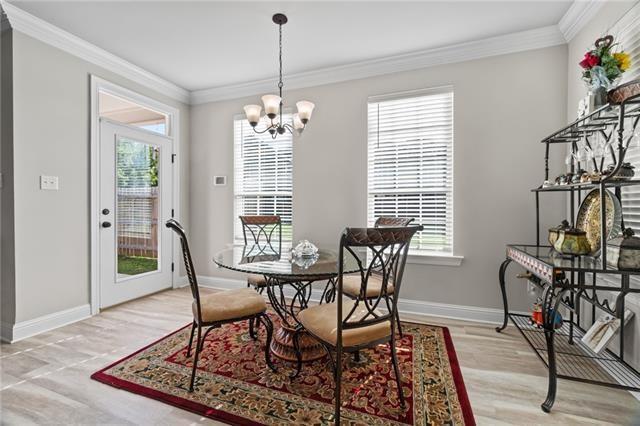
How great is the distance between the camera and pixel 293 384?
6.34 ft

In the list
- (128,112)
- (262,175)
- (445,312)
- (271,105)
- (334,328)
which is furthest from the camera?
(128,112)

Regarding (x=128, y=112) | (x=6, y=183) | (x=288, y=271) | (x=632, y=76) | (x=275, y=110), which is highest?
(x=128, y=112)

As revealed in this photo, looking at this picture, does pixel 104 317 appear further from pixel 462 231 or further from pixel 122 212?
pixel 462 231

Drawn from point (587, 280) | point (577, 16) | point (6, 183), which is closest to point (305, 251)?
point (587, 280)

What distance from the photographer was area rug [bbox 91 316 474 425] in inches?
65.3

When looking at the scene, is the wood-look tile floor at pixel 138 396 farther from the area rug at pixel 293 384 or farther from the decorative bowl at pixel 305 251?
the decorative bowl at pixel 305 251

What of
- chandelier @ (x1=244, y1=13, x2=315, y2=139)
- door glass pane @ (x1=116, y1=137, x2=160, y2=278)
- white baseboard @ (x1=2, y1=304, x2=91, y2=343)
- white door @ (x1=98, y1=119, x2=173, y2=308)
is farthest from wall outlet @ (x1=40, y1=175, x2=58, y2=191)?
chandelier @ (x1=244, y1=13, x2=315, y2=139)

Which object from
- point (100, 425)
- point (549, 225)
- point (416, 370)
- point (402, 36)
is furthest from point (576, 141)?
point (100, 425)

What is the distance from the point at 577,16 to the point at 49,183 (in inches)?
189

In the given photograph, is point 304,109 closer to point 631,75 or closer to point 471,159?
point 471,159

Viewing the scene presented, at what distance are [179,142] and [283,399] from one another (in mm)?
3642

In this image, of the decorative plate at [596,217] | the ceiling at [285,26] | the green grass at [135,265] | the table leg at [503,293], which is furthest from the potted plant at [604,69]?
the green grass at [135,265]

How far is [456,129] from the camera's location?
10.1 feet

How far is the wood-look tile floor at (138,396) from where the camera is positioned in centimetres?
165
